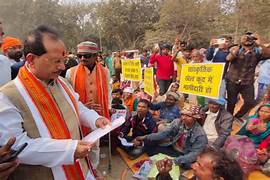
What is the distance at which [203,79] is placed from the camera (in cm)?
438

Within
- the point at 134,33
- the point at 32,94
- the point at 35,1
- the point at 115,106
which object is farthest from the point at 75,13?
the point at 32,94

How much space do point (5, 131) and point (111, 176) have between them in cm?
268

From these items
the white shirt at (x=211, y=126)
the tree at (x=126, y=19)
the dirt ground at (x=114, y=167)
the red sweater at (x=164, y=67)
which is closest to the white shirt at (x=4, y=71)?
the dirt ground at (x=114, y=167)

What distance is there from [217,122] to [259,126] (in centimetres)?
58

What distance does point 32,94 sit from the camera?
1511 millimetres

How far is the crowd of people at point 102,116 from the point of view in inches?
56.7

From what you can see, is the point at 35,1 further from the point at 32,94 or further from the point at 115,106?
the point at 32,94

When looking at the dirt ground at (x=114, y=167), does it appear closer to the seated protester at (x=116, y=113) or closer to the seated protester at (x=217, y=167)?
the seated protester at (x=116, y=113)

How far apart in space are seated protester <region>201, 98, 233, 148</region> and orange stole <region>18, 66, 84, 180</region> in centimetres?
283

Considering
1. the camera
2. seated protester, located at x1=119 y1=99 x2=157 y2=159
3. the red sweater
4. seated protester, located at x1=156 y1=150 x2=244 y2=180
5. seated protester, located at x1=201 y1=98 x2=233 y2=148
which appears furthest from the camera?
the red sweater

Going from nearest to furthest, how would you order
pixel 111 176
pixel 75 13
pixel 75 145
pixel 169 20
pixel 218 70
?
pixel 75 145 → pixel 111 176 → pixel 218 70 → pixel 169 20 → pixel 75 13

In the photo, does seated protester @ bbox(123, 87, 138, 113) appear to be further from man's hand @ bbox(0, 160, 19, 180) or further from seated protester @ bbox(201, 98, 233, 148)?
man's hand @ bbox(0, 160, 19, 180)

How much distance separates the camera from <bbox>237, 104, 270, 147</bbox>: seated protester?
3.73 meters

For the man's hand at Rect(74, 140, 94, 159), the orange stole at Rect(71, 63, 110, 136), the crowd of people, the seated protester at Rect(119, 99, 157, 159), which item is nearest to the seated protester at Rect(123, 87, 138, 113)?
the crowd of people
